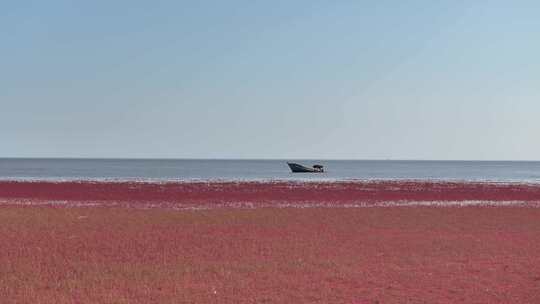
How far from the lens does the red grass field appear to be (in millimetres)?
12758

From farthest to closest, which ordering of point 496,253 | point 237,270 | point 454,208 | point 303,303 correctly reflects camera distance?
1. point 454,208
2. point 496,253
3. point 237,270
4. point 303,303

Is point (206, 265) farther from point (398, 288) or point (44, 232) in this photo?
point (44, 232)

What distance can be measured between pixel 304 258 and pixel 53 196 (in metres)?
31.4

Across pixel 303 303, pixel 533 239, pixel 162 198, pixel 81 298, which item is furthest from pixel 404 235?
pixel 162 198

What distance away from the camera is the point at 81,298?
39.8ft

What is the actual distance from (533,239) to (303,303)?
12.3m

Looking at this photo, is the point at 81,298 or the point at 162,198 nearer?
the point at 81,298

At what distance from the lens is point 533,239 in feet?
A: 69.9

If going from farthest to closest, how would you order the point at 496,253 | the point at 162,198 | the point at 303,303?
the point at 162,198 → the point at 496,253 → the point at 303,303

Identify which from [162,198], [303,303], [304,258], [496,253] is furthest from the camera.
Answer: [162,198]

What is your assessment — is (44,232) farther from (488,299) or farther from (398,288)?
(488,299)

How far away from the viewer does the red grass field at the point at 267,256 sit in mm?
12758

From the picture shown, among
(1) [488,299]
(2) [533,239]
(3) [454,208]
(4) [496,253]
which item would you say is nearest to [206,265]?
(1) [488,299]

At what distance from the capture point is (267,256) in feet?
55.9
